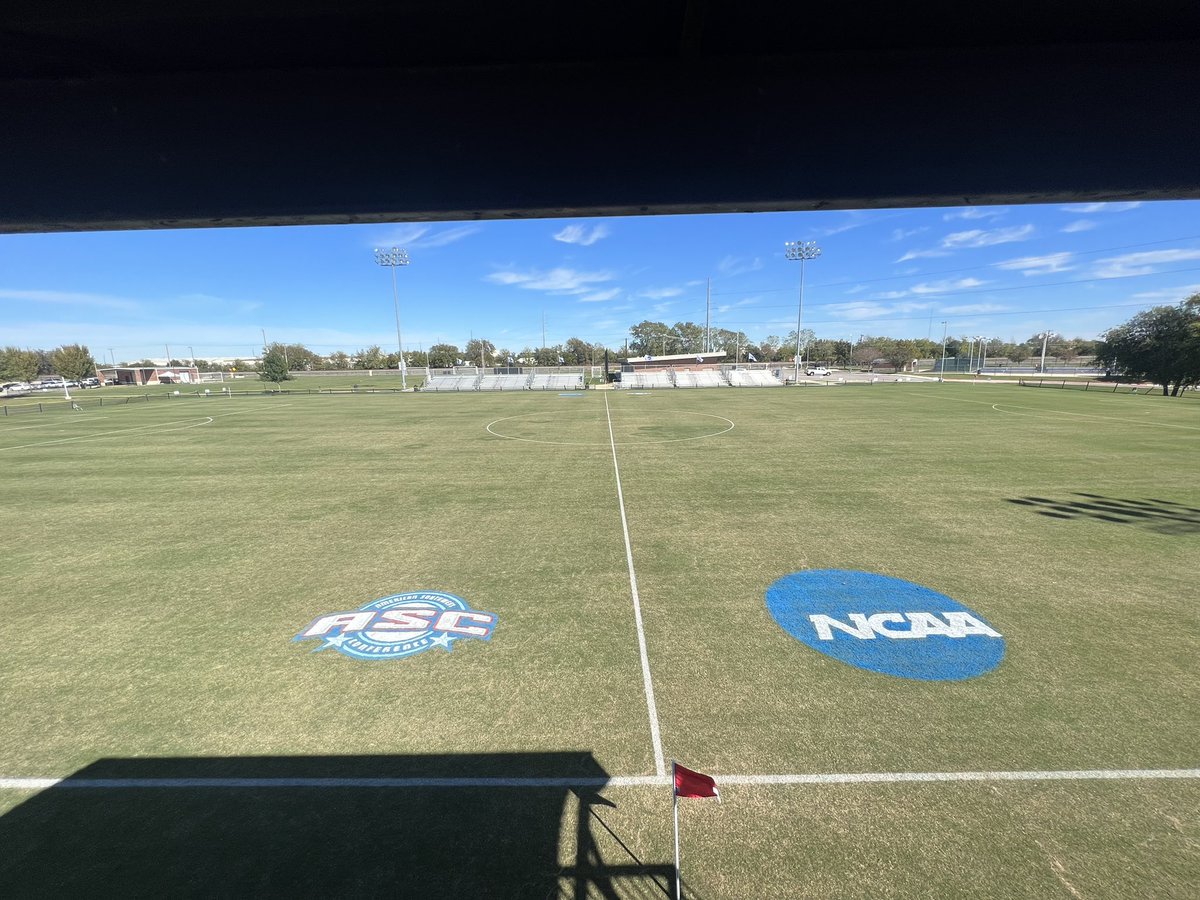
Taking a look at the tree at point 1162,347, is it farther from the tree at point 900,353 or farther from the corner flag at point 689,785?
the tree at point 900,353

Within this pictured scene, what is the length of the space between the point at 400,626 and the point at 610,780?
13.1 ft

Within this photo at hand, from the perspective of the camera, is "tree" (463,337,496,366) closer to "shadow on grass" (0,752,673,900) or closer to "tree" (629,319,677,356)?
"tree" (629,319,677,356)

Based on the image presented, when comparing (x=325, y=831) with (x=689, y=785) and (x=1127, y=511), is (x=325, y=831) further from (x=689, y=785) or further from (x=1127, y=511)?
(x=1127, y=511)

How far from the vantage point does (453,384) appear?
67.4 metres

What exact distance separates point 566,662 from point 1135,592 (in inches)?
356

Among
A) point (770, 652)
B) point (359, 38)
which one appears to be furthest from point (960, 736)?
point (359, 38)

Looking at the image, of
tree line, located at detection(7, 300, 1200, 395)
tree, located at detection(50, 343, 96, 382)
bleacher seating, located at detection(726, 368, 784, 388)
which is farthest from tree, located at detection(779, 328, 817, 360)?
tree, located at detection(50, 343, 96, 382)

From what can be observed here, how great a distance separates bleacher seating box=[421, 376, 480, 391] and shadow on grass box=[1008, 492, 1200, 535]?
200ft

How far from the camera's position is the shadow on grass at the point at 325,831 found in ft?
11.4

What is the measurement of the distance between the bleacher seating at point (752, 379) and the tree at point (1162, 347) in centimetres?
3391

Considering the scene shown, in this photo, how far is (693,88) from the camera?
2742 mm

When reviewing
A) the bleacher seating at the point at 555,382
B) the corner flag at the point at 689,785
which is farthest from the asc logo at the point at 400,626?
the bleacher seating at the point at 555,382

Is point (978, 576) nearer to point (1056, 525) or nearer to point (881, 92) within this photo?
point (1056, 525)

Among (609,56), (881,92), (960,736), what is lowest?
(960,736)
